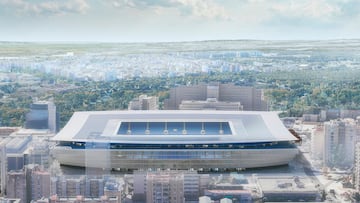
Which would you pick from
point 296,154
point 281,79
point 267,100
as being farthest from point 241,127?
point 281,79

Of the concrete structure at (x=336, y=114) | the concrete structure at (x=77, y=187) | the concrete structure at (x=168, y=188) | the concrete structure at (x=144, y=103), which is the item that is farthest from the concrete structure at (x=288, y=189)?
the concrete structure at (x=144, y=103)

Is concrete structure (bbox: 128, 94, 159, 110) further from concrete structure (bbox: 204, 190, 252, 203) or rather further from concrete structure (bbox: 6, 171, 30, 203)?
concrete structure (bbox: 204, 190, 252, 203)

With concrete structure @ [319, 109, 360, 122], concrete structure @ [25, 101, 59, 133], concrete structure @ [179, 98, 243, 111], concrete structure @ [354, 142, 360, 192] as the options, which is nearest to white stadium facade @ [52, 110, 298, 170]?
concrete structure @ [25, 101, 59, 133]

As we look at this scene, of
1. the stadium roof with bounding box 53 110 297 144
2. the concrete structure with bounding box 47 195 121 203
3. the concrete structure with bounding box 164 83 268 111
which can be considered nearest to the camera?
the concrete structure with bounding box 47 195 121 203

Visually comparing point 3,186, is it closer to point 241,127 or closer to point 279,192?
point 279,192

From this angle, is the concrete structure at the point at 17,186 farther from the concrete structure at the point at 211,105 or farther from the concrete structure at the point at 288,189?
the concrete structure at the point at 211,105

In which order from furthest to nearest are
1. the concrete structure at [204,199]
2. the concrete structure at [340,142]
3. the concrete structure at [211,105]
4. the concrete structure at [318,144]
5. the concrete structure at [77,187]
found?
the concrete structure at [211,105], the concrete structure at [318,144], the concrete structure at [340,142], the concrete structure at [77,187], the concrete structure at [204,199]

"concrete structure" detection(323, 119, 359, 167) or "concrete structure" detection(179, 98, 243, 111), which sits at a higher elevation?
"concrete structure" detection(179, 98, 243, 111)

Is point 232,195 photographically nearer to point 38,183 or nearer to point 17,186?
point 38,183
